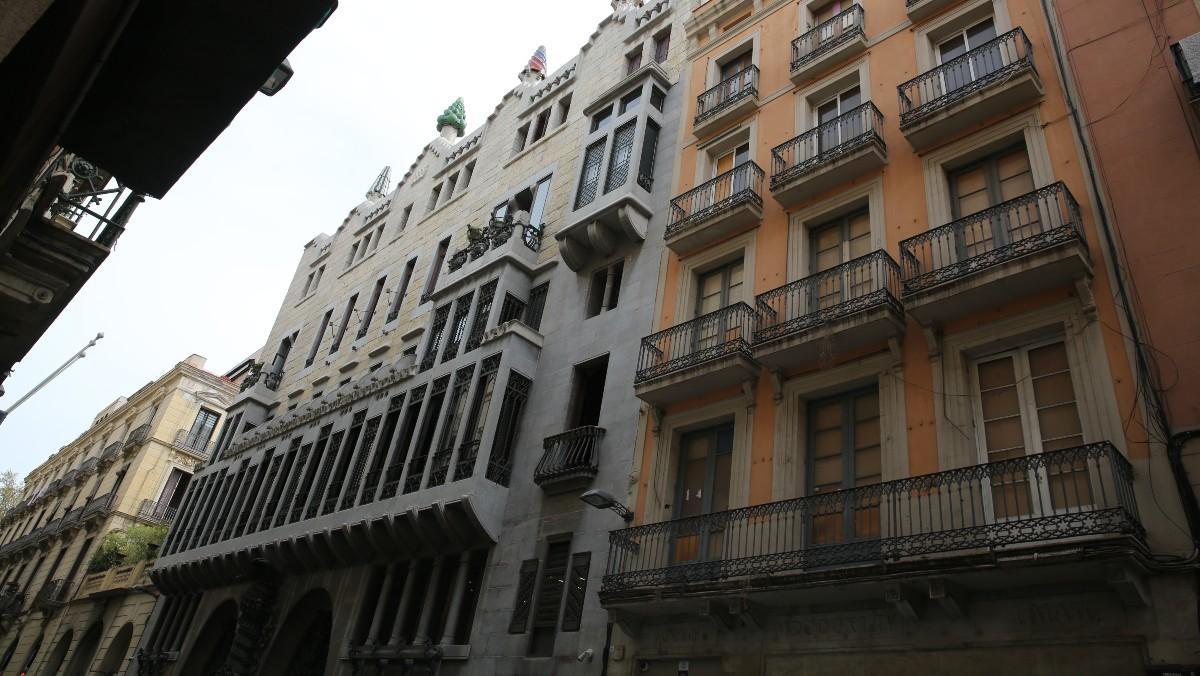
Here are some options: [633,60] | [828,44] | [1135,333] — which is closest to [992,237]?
[1135,333]

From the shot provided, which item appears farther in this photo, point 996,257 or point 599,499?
point 599,499

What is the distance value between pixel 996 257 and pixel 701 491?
20.0 feet

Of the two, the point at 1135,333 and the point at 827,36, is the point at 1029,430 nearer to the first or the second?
the point at 1135,333

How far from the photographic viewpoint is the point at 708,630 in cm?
1198

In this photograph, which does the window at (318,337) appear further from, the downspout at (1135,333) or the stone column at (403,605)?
the downspout at (1135,333)

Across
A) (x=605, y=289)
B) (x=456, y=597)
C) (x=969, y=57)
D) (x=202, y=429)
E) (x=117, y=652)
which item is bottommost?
(x=117, y=652)

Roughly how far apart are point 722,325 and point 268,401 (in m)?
24.6

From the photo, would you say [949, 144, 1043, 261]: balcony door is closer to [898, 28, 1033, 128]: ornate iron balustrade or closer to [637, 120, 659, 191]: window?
[898, 28, 1033, 128]: ornate iron balustrade

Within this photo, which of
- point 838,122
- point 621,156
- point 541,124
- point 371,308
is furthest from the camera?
point 371,308

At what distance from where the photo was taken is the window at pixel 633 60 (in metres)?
24.6

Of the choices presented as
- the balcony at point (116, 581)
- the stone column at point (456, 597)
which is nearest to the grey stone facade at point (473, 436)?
the stone column at point (456, 597)

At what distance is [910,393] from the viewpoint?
11.6 m

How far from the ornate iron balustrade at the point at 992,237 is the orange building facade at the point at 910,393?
47 millimetres

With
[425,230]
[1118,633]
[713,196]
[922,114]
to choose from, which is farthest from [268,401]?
[1118,633]
